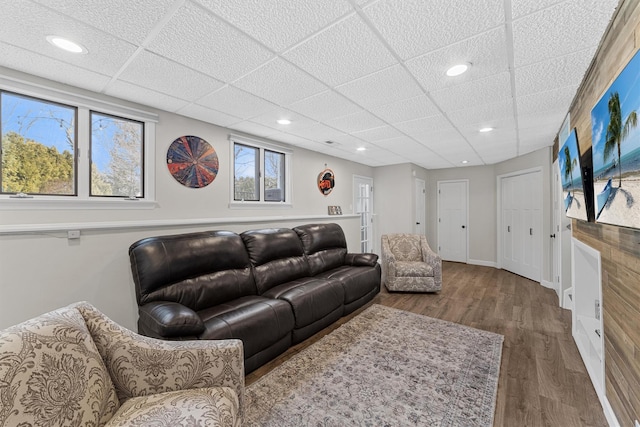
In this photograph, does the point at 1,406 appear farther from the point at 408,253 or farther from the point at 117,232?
the point at 408,253

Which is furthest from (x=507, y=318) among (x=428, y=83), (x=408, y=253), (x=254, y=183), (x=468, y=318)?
(x=254, y=183)

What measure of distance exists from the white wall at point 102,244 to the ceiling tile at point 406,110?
1889 mm

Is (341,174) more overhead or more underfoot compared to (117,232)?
more overhead

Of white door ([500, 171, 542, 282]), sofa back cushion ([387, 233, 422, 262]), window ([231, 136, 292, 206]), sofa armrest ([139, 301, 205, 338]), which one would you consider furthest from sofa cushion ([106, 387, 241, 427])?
white door ([500, 171, 542, 282])

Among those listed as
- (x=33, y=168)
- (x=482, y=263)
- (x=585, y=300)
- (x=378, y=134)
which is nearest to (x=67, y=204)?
(x=33, y=168)

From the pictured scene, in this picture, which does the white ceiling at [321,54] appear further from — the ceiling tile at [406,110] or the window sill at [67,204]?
the window sill at [67,204]

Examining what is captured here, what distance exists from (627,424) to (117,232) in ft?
12.0

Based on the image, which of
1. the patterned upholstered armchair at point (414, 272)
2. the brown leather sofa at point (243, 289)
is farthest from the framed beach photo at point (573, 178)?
the brown leather sofa at point (243, 289)

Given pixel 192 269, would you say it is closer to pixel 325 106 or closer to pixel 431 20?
pixel 325 106

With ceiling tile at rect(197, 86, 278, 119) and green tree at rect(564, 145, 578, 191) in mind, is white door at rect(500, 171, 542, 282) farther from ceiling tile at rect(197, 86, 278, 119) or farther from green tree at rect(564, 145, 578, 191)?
ceiling tile at rect(197, 86, 278, 119)

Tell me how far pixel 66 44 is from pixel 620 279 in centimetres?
350

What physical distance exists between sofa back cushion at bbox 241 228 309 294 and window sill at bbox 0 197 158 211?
106 cm

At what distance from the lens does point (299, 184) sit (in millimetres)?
4277

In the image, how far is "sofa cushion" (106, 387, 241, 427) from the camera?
1.04m
